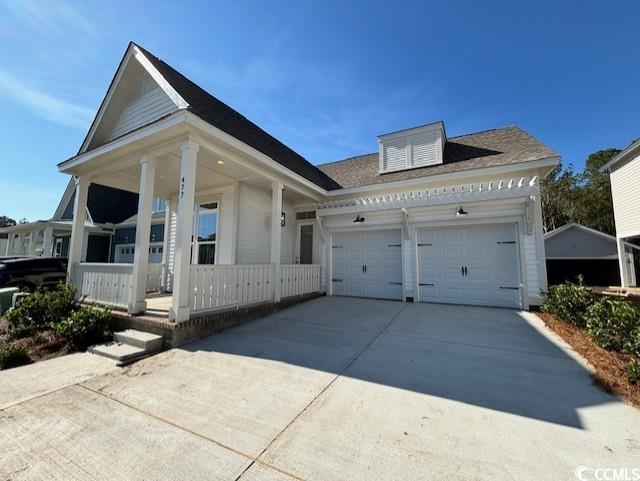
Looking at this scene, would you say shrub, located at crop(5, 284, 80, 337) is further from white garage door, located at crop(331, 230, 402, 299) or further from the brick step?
white garage door, located at crop(331, 230, 402, 299)

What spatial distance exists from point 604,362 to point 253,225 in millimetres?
7437

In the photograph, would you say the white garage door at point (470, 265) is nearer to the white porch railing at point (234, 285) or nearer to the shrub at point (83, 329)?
the white porch railing at point (234, 285)

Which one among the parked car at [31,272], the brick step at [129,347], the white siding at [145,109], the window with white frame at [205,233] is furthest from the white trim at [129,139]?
the parked car at [31,272]

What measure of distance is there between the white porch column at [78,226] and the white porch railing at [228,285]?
12.7 ft

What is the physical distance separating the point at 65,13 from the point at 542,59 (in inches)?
460

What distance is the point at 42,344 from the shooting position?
4.25 meters

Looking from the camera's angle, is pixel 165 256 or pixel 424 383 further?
pixel 165 256

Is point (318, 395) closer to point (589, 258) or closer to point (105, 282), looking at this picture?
point (105, 282)

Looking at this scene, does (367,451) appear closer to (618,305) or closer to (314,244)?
(618,305)

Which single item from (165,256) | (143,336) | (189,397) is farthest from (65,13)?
(189,397)

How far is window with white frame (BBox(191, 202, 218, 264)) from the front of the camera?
756cm

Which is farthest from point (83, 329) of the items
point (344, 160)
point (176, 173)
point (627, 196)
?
point (627, 196)

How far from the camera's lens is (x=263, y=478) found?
1636 millimetres

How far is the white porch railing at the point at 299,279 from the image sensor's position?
7.05 metres
